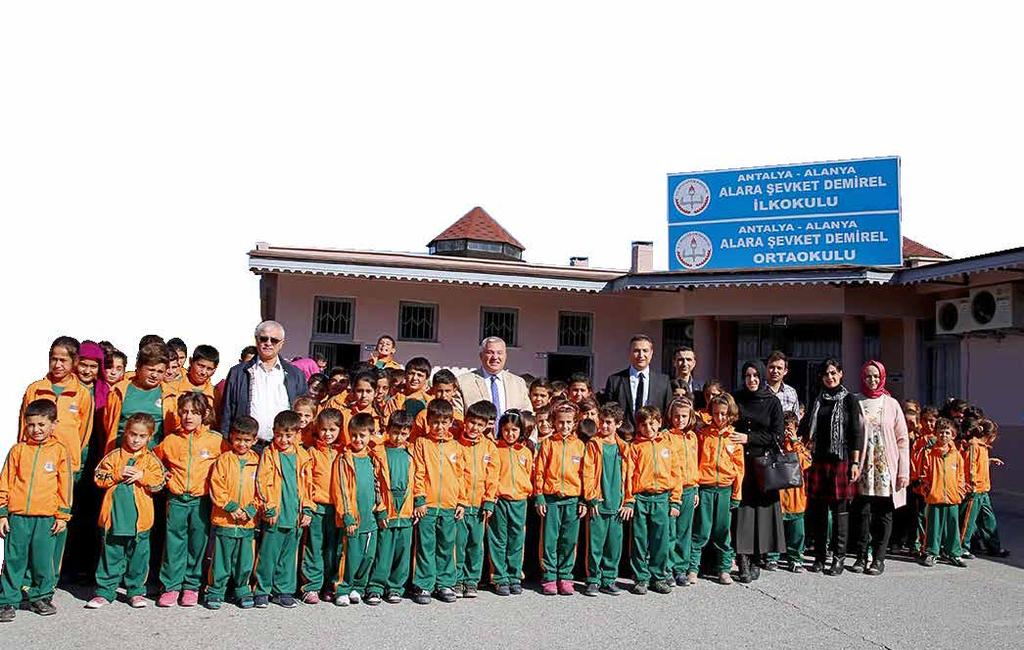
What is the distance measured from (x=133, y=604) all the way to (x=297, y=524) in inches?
45.6

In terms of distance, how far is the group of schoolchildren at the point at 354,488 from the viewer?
5863mm

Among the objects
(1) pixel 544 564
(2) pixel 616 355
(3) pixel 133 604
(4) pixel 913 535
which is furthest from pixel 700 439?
(2) pixel 616 355

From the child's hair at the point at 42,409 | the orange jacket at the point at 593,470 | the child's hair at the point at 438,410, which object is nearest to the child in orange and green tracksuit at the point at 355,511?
the child's hair at the point at 438,410

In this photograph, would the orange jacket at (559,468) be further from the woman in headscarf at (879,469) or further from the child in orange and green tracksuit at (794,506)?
the woman in headscarf at (879,469)

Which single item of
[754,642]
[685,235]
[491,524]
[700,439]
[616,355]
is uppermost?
[685,235]

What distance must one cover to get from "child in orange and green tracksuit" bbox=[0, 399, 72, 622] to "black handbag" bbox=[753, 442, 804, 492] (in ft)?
16.6

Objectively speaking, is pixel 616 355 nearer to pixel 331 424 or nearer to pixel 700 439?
pixel 700 439

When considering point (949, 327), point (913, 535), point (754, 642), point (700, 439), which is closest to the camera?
point (754, 642)

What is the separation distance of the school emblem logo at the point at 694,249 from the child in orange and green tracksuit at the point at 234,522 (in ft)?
29.9

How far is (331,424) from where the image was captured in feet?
20.4

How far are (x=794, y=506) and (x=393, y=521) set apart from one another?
3.64 metres

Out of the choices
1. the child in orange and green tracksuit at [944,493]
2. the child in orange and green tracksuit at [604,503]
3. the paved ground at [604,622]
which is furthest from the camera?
the child in orange and green tracksuit at [944,493]

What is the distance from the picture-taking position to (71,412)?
20.4 feet

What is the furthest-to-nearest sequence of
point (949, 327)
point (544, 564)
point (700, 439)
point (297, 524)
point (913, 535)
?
point (949, 327) < point (913, 535) < point (700, 439) < point (544, 564) < point (297, 524)
